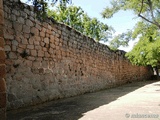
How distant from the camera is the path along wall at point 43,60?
→ 5.30 m

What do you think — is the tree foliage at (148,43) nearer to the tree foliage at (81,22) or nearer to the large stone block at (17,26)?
the large stone block at (17,26)

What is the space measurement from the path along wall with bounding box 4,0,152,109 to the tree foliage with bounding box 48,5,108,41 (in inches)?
741

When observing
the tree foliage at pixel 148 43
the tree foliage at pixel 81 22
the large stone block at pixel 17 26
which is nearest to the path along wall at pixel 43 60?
the large stone block at pixel 17 26

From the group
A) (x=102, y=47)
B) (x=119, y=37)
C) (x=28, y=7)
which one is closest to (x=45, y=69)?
(x=28, y=7)

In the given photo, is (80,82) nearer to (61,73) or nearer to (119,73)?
(61,73)

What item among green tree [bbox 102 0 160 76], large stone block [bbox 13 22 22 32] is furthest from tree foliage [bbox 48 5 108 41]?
large stone block [bbox 13 22 22 32]

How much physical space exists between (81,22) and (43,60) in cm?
2489

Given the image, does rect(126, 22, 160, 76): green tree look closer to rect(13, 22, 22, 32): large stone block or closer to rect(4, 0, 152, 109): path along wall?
rect(4, 0, 152, 109): path along wall

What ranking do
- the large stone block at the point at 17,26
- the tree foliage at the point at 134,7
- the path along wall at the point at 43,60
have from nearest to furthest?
the path along wall at the point at 43,60, the large stone block at the point at 17,26, the tree foliage at the point at 134,7

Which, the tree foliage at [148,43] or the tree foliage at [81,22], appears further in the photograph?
the tree foliage at [81,22]

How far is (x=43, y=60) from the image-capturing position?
6613mm

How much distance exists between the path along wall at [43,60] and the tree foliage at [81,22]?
18823 mm

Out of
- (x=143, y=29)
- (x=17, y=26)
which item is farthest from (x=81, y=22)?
(x=17, y=26)

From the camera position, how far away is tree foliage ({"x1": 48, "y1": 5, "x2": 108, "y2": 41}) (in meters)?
29.1
